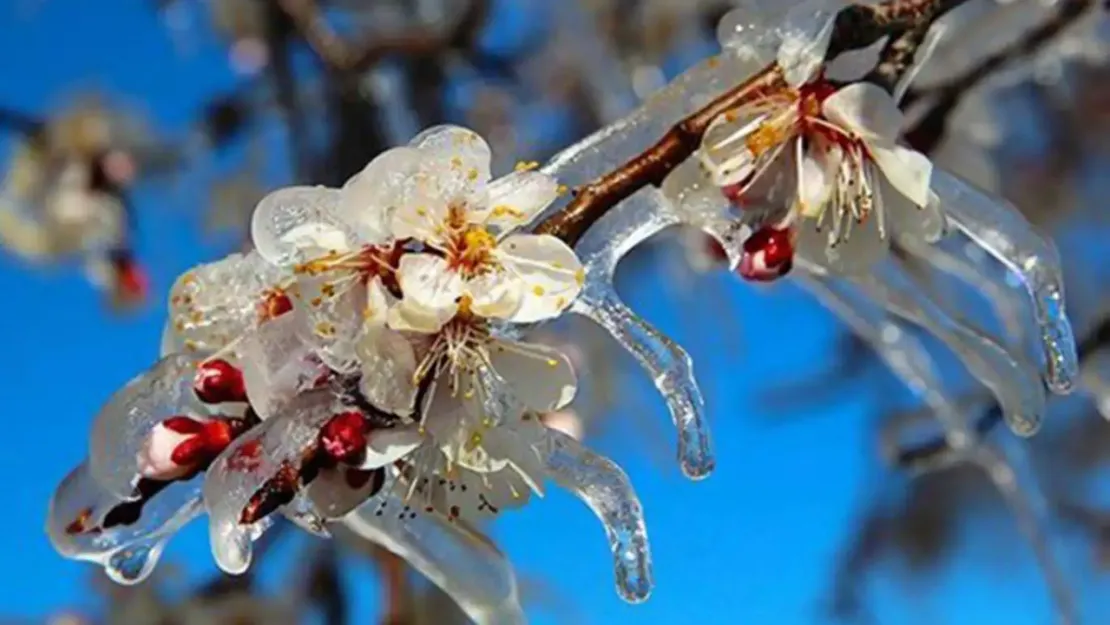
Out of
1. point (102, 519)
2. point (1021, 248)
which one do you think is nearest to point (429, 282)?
point (102, 519)

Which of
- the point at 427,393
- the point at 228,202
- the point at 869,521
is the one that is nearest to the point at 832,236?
the point at 427,393

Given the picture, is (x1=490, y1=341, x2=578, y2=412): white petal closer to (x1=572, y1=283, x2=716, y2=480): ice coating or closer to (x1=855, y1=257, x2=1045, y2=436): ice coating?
(x1=572, y1=283, x2=716, y2=480): ice coating

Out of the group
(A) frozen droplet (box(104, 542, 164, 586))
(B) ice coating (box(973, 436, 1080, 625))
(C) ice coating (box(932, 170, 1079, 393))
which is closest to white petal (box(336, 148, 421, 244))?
(A) frozen droplet (box(104, 542, 164, 586))

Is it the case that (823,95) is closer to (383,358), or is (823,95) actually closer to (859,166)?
(859,166)

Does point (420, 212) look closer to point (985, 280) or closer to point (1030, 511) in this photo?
point (985, 280)

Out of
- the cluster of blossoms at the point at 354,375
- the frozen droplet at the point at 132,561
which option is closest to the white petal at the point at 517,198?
the cluster of blossoms at the point at 354,375

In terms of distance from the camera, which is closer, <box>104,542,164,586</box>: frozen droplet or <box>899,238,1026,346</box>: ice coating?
<box>104,542,164,586</box>: frozen droplet

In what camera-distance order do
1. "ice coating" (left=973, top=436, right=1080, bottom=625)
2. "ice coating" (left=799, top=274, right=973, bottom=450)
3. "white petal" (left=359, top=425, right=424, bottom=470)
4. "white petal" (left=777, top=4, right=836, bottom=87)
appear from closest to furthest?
"white petal" (left=359, top=425, right=424, bottom=470), "white petal" (left=777, top=4, right=836, bottom=87), "ice coating" (left=799, top=274, right=973, bottom=450), "ice coating" (left=973, top=436, right=1080, bottom=625)
